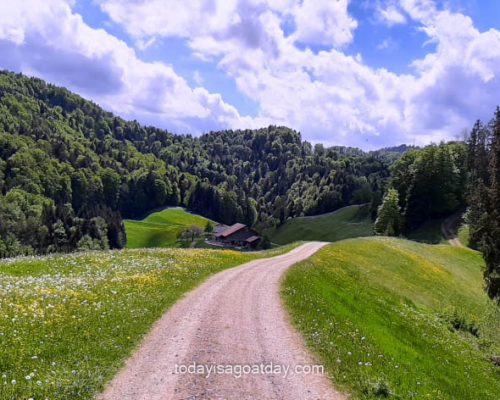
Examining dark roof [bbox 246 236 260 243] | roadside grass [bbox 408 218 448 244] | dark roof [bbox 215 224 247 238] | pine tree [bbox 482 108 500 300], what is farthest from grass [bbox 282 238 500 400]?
dark roof [bbox 215 224 247 238]

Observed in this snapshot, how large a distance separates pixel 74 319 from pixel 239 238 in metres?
152

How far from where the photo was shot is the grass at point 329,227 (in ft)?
485

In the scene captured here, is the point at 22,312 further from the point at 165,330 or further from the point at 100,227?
the point at 100,227

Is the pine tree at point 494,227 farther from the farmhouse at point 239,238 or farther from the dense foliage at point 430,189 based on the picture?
the farmhouse at point 239,238

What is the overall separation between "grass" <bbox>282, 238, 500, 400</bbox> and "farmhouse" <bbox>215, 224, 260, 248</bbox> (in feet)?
374

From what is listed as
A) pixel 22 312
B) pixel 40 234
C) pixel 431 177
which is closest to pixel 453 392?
pixel 22 312

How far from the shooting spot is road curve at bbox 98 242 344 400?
40.2 feet

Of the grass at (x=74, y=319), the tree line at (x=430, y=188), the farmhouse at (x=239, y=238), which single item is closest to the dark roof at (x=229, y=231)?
the farmhouse at (x=239, y=238)

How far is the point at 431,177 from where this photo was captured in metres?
114

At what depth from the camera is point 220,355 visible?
587 inches

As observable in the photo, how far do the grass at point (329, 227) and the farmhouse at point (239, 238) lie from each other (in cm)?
1176

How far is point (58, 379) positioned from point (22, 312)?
6.44m

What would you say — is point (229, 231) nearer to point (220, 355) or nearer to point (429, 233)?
point (429, 233)

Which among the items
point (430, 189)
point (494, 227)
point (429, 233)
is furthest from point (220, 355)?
point (430, 189)
